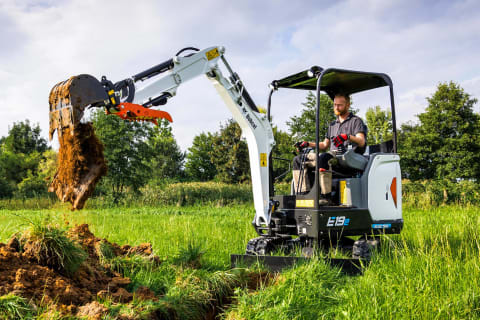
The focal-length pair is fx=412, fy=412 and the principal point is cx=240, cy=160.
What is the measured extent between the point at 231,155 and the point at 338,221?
21.3 metres

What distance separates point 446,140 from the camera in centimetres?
1927

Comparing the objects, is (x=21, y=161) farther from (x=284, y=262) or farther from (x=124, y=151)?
(x=284, y=262)

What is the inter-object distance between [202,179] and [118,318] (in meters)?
31.5

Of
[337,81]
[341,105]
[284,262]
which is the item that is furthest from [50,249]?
[337,81]

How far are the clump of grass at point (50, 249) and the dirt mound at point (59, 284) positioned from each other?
0.14 feet

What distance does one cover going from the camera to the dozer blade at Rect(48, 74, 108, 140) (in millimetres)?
4336

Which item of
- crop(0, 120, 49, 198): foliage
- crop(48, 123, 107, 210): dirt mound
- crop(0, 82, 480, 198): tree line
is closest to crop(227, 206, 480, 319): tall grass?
crop(48, 123, 107, 210): dirt mound

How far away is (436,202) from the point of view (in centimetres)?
1706

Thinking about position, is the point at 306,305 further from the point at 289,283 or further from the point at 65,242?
the point at 65,242

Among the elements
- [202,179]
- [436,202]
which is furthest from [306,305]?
[202,179]

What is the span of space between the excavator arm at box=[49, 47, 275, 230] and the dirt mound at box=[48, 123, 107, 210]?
0.40 feet

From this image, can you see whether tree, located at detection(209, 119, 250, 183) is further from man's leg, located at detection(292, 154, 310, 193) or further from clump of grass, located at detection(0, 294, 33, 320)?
clump of grass, located at detection(0, 294, 33, 320)

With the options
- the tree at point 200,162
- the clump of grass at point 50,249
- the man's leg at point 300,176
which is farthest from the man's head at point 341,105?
the tree at point 200,162

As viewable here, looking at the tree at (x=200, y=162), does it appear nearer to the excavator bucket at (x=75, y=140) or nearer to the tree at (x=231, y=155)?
the tree at (x=231, y=155)
